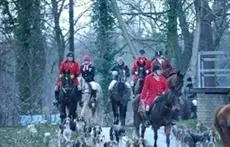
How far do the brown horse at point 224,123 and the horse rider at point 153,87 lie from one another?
774 cm

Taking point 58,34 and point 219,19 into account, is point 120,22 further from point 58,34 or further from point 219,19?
point 58,34

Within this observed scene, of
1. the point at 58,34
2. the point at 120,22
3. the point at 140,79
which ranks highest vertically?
the point at 58,34

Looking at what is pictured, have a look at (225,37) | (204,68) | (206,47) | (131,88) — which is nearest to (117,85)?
(131,88)

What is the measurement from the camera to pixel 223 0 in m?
28.7

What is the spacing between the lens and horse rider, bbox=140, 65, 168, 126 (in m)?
19.3

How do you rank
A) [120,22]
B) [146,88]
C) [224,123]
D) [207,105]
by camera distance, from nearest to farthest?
[224,123], [146,88], [207,105], [120,22]

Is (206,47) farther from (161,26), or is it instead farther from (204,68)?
(204,68)

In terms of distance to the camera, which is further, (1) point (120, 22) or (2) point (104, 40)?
(2) point (104, 40)

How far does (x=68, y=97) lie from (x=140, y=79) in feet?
7.67

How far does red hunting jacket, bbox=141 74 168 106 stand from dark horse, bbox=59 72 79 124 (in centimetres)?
379

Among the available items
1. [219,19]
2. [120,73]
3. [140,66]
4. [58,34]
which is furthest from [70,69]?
[58,34]

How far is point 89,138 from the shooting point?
60.4 feet

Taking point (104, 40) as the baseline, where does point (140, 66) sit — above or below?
below

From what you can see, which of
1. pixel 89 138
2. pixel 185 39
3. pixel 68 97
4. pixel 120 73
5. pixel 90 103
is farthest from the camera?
pixel 185 39
